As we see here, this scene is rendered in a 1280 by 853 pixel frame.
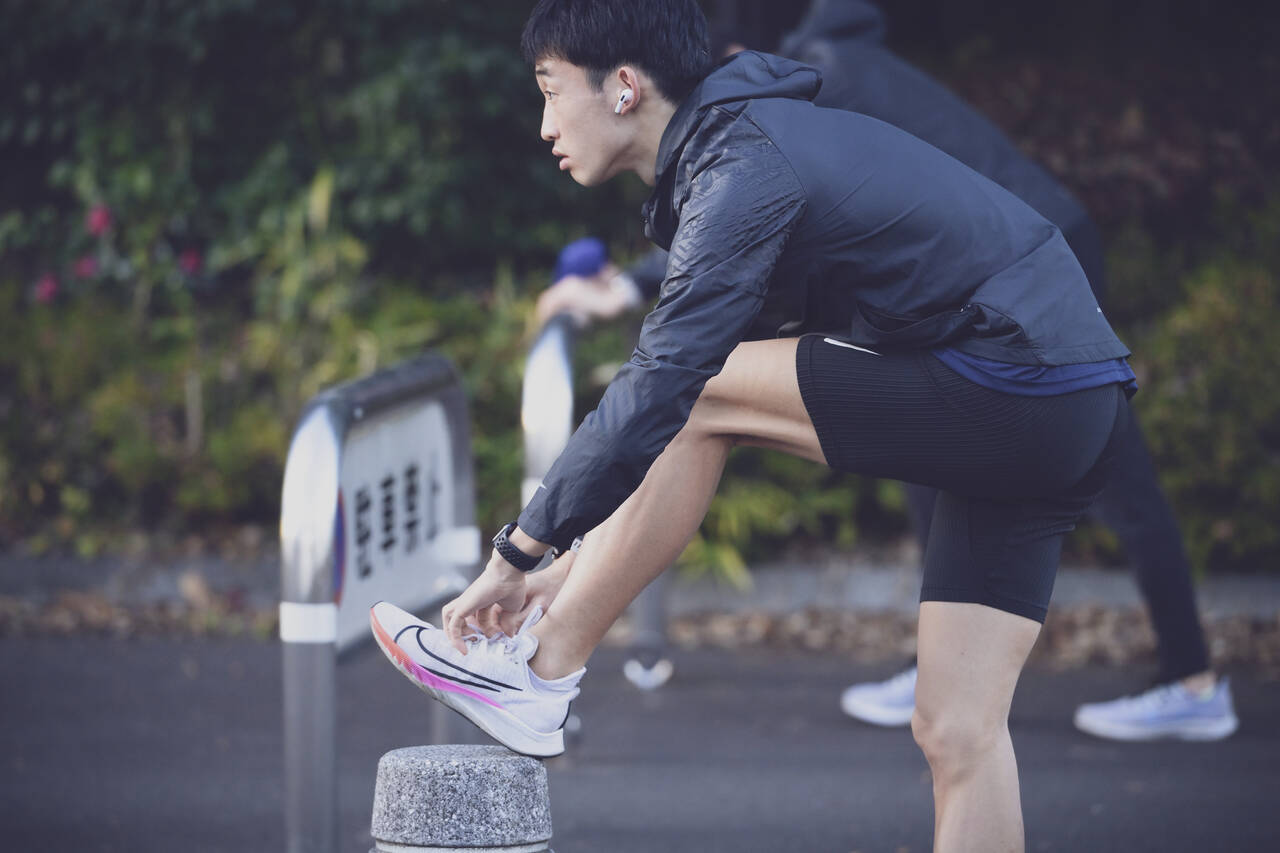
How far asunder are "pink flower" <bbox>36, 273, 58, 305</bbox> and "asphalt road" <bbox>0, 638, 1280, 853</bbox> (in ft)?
9.10

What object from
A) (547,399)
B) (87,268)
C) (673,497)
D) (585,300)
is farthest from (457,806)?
(87,268)

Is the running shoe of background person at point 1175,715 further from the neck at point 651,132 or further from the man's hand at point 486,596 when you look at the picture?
the neck at point 651,132

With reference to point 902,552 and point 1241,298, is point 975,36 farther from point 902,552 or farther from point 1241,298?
point 902,552

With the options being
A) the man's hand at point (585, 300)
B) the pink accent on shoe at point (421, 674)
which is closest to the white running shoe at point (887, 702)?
the man's hand at point (585, 300)

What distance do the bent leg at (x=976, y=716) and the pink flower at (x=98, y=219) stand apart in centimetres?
635

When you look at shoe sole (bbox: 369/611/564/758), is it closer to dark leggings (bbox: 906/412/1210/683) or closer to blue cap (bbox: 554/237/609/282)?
dark leggings (bbox: 906/412/1210/683)

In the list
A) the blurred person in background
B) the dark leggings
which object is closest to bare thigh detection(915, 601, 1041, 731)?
the blurred person in background

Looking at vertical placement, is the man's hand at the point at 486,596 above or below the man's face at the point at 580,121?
below

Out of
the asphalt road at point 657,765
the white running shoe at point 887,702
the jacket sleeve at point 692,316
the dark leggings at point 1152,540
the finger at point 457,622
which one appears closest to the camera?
the jacket sleeve at point 692,316

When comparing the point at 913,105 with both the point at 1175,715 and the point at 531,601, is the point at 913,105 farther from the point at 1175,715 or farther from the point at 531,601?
the point at 1175,715

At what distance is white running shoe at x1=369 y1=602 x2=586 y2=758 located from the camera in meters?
2.40

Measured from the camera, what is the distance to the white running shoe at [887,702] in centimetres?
455

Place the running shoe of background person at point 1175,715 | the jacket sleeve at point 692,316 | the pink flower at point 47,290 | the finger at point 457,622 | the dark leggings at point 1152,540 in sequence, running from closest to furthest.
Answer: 1. the jacket sleeve at point 692,316
2. the finger at point 457,622
3. the dark leggings at point 1152,540
4. the running shoe of background person at point 1175,715
5. the pink flower at point 47,290

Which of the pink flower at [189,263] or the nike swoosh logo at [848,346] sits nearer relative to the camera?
the nike swoosh logo at [848,346]
